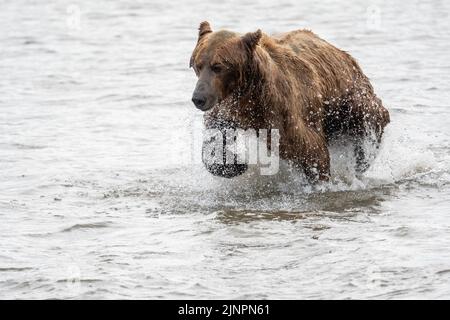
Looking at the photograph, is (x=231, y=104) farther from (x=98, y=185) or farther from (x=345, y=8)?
(x=345, y=8)

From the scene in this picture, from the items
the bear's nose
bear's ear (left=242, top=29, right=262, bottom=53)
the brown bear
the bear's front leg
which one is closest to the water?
the bear's front leg

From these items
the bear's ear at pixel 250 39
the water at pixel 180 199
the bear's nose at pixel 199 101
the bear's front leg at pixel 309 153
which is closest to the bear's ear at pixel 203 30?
the bear's ear at pixel 250 39

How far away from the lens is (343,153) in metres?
9.52

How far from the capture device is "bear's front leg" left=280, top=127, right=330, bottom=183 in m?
8.32

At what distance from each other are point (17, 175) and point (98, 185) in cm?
98

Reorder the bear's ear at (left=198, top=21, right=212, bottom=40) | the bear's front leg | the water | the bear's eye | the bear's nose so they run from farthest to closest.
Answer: the bear's front leg
the bear's ear at (left=198, top=21, right=212, bottom=40)
the bear's eye
the bear's nose
the water

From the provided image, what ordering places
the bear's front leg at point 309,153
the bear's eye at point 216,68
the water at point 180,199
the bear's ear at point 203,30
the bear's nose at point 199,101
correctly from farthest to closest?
the bear's front leg at point 309,153
the bear's ear at point 203,30
the bear's eye at point 216,68
the bear's nose at point 199,101
the water at point 180,199

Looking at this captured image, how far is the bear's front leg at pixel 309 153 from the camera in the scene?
27.3 feet

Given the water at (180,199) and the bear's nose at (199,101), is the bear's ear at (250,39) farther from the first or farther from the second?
the water at (180,199)

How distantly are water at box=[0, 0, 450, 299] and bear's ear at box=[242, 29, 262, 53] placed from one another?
1.37 m

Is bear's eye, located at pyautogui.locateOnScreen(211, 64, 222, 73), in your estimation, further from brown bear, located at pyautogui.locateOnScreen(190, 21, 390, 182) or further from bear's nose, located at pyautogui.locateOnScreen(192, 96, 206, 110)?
bear's nose, located at pyautogui.locateOnScreen(192, 96, 206, 110)

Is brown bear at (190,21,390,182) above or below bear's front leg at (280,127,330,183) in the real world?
above
